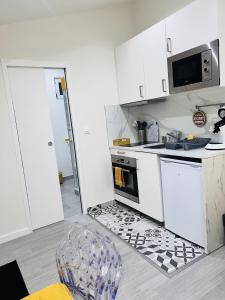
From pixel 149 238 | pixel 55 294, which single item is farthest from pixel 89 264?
pixel 149 238

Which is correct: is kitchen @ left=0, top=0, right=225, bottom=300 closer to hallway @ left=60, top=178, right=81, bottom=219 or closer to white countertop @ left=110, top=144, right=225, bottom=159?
white countertop @ left=110, top=144, right=225, bottom=159

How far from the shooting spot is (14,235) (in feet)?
9.09

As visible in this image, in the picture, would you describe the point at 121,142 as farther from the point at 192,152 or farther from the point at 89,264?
the point at 89,264

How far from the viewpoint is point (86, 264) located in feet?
2.28

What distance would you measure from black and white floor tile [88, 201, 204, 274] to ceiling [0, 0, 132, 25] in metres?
2.46

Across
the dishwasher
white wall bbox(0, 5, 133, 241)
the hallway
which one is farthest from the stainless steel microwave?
the hallway

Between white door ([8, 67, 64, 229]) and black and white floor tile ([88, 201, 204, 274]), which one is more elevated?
white door ([8, 67, 64, 229])

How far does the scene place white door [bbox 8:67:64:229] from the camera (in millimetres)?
2734

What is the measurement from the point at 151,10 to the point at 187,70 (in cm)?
131

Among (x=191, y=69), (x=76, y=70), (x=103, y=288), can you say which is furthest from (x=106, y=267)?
(x=76, y=70)

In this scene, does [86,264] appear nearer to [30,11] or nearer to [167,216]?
[167,216]

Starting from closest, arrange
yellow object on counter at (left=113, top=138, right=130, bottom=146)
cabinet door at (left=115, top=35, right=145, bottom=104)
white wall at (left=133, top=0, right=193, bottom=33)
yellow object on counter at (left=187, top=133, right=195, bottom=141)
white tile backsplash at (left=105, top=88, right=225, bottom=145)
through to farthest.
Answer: white tile backsplash at (left=105, top=88, right=225, bottom=145)
yellow object on counter at (left=187, top=133, right=195, bottom=141)
white wall at (left=133, top=0, right=193, bottom=33)
cabinet door at (left=115, top=35, right=145, bottom=104)
yellow object on counter at (left=113, top=138, right=130, bottom=146)

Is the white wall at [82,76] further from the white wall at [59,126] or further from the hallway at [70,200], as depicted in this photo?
the white wall at [59,126]

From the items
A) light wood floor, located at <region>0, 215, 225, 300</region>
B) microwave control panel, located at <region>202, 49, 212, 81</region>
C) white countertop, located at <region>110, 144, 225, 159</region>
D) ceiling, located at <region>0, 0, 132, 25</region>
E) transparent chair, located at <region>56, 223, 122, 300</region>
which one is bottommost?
light wood floor, located at <region>0, 215, 225, 300</region>
